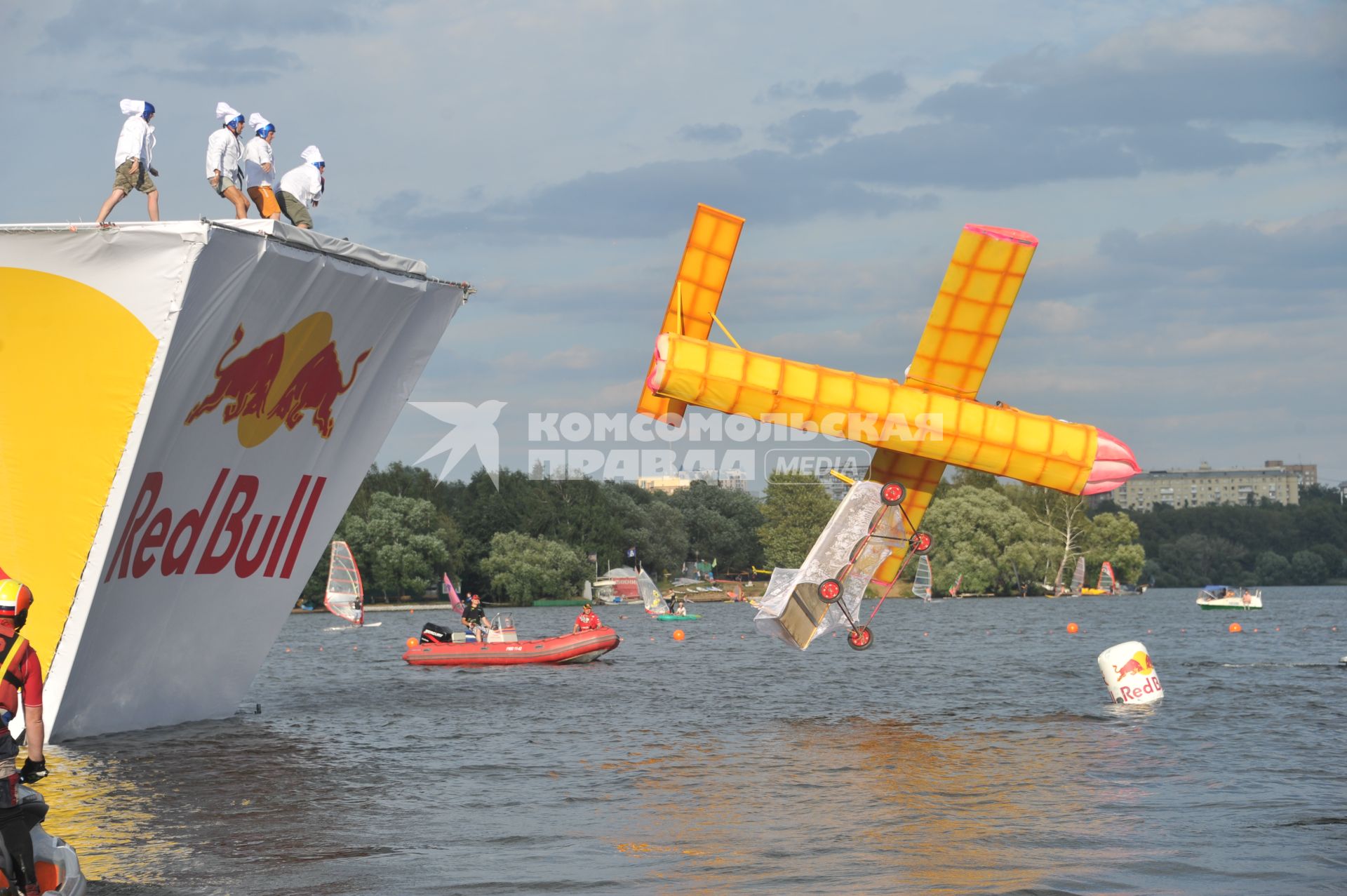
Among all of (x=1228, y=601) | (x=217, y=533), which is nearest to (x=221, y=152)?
(x=217, y=533)

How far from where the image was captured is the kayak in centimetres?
3597

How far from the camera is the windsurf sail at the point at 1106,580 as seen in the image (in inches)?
3890

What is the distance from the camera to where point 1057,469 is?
47.7 feet

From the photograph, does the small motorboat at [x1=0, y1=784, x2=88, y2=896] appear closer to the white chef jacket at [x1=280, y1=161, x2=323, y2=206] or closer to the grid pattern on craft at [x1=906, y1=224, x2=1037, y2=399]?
the grid pattern on craft at [x1=906, y1=224, x2=1037, y2=399]

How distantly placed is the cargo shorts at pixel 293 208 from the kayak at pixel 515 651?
64.8 feet

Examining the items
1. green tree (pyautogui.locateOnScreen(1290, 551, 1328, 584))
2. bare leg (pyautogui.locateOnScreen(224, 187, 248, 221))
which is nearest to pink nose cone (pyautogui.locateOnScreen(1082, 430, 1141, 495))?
bare leg (pyautogui.locateOnScreen(224, 187, 248, 221))

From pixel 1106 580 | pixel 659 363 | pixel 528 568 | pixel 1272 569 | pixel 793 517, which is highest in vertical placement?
pixel 793 517

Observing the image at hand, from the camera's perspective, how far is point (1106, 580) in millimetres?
100875

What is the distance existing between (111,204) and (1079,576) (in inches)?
3372

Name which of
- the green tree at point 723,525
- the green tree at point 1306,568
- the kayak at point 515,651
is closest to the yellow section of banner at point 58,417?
the kayak at point 515,651

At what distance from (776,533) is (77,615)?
84091 millimetres

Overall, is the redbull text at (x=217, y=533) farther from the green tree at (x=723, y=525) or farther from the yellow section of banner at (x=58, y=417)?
the green tree at (x=723, y=525)

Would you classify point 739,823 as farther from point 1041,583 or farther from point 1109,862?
point 1041,583

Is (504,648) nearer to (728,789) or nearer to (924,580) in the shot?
(728,789)
